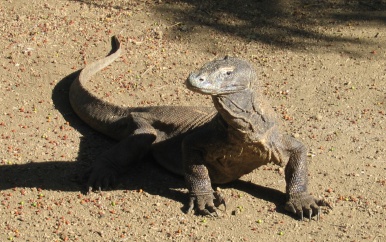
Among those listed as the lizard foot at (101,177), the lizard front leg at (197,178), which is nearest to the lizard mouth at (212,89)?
the lizard front leg at (197,178)

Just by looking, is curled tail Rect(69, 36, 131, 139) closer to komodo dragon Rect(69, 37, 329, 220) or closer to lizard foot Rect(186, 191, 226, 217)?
komodo dragon Rect(69, 37, 329, 220)

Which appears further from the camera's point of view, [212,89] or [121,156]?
[121,156]

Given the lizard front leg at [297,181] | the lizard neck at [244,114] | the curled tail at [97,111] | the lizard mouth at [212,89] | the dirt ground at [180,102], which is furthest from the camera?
the curled tail at [97,111]

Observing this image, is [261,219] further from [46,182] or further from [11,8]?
[11,8]

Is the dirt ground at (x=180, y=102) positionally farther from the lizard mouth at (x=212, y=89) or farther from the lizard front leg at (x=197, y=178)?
the lizard mouth at (x=212, y=89)

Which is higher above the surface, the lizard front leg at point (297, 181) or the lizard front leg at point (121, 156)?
the lizard front leg at point (297, 181)

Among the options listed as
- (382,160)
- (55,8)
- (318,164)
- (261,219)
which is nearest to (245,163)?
(261,219)

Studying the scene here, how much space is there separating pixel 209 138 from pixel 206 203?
1.73 ft

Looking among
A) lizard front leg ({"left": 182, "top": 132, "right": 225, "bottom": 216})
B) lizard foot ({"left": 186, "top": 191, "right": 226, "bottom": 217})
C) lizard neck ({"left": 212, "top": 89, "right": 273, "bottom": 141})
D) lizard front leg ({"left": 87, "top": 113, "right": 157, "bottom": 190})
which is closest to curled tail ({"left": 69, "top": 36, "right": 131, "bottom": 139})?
lizard front leg ({"left": 87, "top": 113, "right": 157, "bottom": 190})

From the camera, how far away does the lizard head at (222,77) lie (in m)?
5.39

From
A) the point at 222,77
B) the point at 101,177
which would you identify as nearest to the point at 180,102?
the point at 101,177

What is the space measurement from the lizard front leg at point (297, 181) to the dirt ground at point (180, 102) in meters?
0.12

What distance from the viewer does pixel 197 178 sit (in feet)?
20.8

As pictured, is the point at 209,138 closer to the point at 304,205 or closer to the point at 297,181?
the point at 297,181
